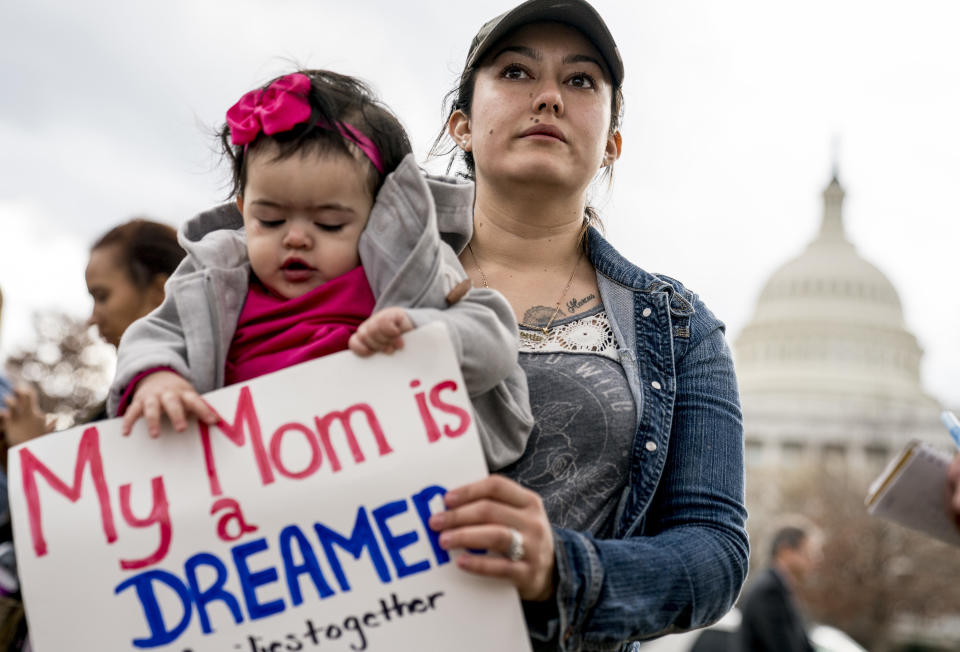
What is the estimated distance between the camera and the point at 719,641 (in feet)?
24.6

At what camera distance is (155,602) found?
5.93 ft

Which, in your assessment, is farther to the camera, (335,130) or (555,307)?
(555,307)

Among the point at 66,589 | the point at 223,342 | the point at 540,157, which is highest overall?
the point at 540,157

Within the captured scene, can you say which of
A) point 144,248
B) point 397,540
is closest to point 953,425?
point 397,540

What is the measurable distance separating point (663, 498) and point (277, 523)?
2.66 feet

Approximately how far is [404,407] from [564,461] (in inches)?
15.4

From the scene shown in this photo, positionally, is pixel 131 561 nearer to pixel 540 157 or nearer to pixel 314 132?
pixel 314 132

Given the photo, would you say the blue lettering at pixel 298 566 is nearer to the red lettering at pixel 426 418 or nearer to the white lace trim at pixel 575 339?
the red lettering at pixel 426 418

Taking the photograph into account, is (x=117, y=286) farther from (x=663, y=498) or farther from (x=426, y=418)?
(x=663, y=498)

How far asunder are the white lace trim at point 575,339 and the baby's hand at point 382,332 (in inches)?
17.6

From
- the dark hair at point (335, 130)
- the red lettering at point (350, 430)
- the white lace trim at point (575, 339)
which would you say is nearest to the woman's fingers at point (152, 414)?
the red lettering at point (350, 430)

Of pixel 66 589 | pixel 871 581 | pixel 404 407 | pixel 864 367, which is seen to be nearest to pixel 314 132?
pixel 404 407

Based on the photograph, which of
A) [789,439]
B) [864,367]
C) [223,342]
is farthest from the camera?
[864,367]

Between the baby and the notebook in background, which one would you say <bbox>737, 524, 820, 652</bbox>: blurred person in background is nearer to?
the notebook in background
